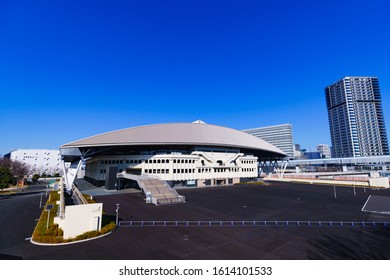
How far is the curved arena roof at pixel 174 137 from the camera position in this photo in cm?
4688

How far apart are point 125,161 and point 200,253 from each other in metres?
45.0

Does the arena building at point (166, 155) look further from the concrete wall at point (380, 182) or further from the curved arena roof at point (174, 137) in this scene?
the concrete wall at point (380, 182)

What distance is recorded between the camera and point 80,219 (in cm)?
1580

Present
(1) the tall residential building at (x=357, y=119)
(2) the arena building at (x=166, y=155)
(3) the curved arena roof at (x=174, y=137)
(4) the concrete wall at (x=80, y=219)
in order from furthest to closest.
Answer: (1) the tall residential building at (x=357, y=119), (2) the arena building at (x=166, y=155), (3) the curved arena roof at (x=174, y=137), (4) the concrete wall at (x=80, y=219)

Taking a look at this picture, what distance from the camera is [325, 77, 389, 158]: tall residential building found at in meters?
157

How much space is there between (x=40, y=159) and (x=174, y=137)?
128096mm

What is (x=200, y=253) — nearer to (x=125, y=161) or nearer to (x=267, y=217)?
(x=267, y=217)

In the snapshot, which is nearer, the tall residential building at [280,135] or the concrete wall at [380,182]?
the concrete wall at [380,182]

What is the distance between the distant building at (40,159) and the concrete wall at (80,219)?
144 m

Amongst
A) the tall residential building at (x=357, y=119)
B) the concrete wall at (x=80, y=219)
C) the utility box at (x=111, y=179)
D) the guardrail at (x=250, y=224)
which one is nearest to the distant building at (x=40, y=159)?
the utility box at (x=111, y=179)

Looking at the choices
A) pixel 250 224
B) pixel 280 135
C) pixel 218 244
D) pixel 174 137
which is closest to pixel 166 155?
pixel 174 137

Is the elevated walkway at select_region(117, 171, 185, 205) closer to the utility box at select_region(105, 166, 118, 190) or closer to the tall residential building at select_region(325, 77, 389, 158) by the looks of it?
the utility box at select_region(105, 166, 118, 190)

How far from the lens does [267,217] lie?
21.9 meters

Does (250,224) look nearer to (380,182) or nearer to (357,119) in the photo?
(380,182)
